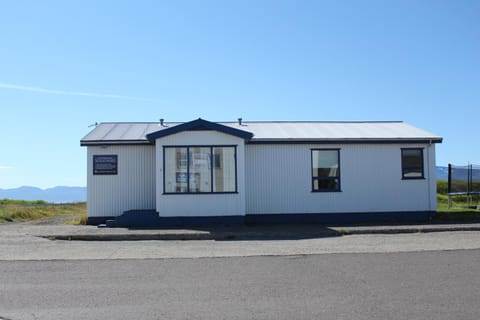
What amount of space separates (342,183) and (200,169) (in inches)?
221

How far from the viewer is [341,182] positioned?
20234 mm

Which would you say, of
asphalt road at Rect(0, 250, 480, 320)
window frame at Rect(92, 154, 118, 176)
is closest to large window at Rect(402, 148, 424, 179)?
asphalt road at Rect(0, 250, 480, 320)

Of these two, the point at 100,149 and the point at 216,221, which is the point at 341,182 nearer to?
the point at 216,221

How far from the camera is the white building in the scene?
18.7m

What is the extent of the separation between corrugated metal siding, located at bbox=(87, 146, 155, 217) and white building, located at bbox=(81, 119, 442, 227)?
38 millimetres

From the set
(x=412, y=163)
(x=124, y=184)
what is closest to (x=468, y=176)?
(x=412, y=163)

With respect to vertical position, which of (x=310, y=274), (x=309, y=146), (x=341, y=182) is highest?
(x=309, y=146)

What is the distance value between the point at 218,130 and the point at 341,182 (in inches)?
209

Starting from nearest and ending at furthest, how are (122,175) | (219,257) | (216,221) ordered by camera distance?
(219,257) < (216,221) < (122,175)

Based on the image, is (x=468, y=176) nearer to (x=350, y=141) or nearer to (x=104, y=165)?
(x=350, y=141)

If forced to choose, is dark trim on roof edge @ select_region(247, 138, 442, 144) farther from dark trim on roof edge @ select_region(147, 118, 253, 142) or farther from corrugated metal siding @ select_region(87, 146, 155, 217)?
corrugated metal siding @ select_region(87, 146, 155, 217)

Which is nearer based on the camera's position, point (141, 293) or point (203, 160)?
point (141, 293)

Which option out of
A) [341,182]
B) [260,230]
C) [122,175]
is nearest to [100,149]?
[122,175]

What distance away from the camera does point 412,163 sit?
68.0ft
